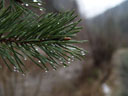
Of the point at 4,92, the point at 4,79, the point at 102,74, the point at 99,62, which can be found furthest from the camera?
the point at 99,62

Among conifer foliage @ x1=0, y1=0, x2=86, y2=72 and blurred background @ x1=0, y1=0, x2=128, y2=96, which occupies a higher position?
conifer foliage @ x1=0, y1=0, x2=86, y2=72

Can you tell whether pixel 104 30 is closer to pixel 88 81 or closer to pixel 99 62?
pixel 99 62

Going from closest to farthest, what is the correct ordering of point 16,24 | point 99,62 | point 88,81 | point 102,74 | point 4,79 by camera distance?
1. point 16,24
2. point 4,79
3. point 88,81
4. point 102,74
5. point 99,62

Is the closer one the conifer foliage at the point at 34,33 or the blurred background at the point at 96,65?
the conifer foliage at the point at 34,33

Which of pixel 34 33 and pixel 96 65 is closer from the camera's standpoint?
pixel 34 33

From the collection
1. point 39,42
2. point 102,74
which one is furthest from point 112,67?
point 39,42

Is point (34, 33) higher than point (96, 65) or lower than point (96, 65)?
higher

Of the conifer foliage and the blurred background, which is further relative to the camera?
the blurred background

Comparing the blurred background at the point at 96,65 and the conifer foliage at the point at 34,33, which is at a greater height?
the conifer foliage at the point at 34,33
